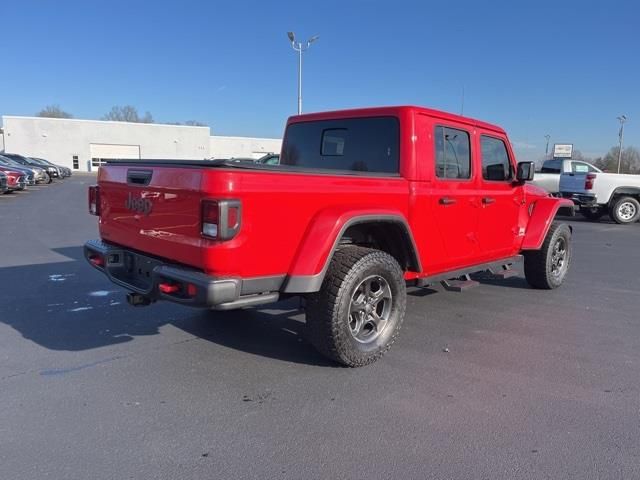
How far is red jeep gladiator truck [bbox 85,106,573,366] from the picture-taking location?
318cm

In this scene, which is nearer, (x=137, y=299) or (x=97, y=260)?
(x=137, y=299)

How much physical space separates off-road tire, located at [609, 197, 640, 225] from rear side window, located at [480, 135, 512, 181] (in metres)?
11.9

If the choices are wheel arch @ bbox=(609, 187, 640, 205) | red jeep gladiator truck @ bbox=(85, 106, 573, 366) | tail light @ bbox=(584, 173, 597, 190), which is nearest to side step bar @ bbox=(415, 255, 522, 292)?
red jeep gladiator truck @ bbox=(85, 106, 573, 366)

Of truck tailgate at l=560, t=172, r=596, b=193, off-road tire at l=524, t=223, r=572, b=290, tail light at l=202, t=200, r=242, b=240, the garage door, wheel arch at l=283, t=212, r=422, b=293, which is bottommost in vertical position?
off-road tire at l=524, t=223, r=572, b=290

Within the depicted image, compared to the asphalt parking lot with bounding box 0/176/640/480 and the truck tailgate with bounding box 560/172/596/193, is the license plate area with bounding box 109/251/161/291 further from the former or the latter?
the truck tailgate with bounding box 560/172/596/193

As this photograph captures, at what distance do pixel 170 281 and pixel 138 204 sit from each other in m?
0.82

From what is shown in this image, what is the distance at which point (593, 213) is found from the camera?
16.5 m

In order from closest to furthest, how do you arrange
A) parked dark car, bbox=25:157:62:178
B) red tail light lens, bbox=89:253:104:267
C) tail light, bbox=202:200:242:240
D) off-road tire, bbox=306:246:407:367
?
tail light, bbox=202:200:242:240 → off-road tire, bbox=306:246:407:367 → red tail light lens, bbox=89:253:104:267 → parked dark car, bbox=25:157:62:178

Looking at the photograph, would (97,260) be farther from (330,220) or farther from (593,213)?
(593,213)

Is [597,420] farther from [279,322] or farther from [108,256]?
[108,256]

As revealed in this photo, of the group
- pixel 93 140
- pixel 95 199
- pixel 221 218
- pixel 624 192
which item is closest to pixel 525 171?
pixel 221 218

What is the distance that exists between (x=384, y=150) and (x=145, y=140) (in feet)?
195

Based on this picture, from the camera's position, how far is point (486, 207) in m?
5.16

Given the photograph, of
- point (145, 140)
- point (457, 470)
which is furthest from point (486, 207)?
point (145, 140)
